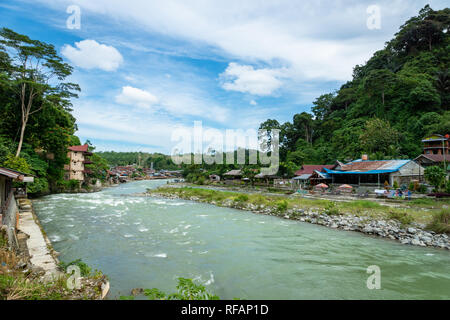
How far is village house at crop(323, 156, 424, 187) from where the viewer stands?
2119cm

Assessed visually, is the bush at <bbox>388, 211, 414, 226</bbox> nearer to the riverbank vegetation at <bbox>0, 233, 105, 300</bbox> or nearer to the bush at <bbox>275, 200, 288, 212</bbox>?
the bush at <bbox>275, 200, 288, 212</bbox>

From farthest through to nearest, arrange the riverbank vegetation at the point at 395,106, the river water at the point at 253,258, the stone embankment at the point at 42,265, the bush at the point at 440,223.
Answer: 1. the riverbank vegetation at the point at 395,106
2. the bush at the point at 440,223
3. the river water at the point at 253,258
4. the stone embankment at the point at 42,265

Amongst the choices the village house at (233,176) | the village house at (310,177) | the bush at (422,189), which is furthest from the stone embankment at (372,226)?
the village house at (233,176)

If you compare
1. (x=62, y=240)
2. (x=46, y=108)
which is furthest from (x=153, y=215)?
(x=46, y=108)

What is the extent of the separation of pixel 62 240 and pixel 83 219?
4.19m

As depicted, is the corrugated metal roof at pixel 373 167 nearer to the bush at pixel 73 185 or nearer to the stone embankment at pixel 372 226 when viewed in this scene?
the stone embankment at pixel 372 226

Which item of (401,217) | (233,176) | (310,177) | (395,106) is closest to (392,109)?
(395,106)

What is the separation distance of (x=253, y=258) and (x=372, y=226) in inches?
269

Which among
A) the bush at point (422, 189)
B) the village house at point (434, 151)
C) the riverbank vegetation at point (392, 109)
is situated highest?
the riverbank vegetation at point (392, 109)

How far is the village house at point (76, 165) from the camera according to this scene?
30.0m

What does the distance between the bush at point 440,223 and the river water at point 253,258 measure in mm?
1886

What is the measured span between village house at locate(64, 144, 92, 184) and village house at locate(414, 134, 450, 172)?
41549 mm

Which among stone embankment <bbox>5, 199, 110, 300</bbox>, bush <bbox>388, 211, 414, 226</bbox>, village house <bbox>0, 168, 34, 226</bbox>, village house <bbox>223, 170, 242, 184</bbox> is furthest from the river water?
village house <bbox>223, 170, 242, 184</bbox>

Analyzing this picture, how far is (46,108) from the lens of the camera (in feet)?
66.1
